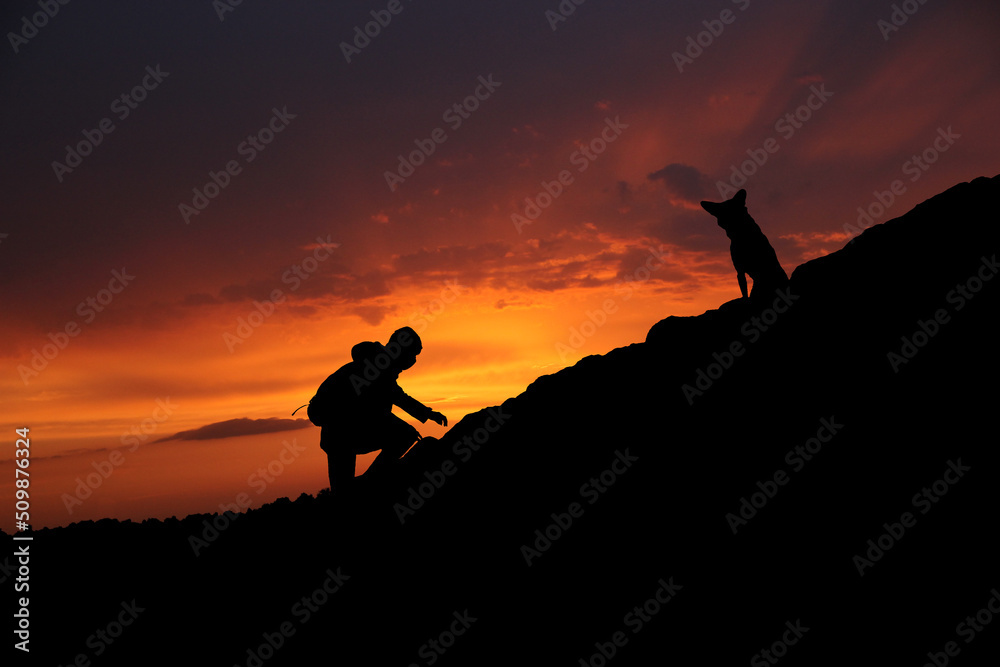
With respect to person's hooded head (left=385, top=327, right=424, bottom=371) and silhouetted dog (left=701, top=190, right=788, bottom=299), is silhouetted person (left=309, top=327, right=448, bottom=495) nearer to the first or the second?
person's hooded head (left=385, top=327, right=424, bottom=371)

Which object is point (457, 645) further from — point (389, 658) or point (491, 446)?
point (491, 446)

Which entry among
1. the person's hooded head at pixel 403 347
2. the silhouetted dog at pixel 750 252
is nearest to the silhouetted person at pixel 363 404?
the person's hooded head at pixel 403 347

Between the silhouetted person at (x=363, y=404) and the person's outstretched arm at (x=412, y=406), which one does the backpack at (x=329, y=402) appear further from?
the person's outstretched arm at (x=412, y=406)

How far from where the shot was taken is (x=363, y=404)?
9.60 meters

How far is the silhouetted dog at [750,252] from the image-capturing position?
997cm

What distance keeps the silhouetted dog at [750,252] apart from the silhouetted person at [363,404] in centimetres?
539

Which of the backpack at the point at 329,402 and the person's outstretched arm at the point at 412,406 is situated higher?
the backpack at the point at 329,402

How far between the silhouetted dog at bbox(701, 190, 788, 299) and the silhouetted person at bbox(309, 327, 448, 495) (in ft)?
17.7

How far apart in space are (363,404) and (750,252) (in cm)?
672

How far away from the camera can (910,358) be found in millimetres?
6961

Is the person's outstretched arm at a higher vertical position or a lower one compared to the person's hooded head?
lower

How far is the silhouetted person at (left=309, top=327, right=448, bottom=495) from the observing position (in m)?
9.52

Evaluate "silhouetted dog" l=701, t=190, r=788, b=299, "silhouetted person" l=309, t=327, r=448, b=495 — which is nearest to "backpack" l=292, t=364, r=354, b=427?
"silhouetted person" l=309, t=327, r=448, b=495

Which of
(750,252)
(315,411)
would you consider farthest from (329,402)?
(750,252)
